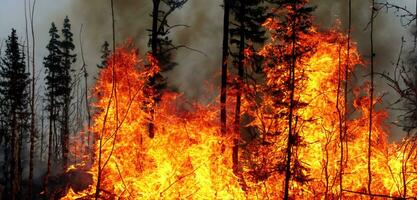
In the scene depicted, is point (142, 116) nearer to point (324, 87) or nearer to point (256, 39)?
point (256, 39)

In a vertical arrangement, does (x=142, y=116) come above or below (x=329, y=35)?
below

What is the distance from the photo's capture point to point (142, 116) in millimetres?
23656

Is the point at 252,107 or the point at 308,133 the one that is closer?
the point at 308,133

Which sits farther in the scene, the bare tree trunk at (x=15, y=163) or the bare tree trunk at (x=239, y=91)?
the bare tree trunk at (x=239, y=91)

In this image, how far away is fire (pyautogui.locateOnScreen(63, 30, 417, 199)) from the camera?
1712cm

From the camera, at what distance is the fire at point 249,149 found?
1712 cm

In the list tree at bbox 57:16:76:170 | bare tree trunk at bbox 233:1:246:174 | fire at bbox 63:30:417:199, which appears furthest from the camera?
tree at bbox 57:16:76:170

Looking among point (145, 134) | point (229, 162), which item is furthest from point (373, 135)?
point (145, 134)

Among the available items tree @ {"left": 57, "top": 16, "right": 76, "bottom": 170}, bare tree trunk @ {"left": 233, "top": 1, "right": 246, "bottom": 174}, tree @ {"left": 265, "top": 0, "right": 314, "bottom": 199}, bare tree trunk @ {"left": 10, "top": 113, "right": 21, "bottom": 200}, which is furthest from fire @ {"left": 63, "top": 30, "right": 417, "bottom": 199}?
tree @ {"left": 57, "top": 16, "right": 76, "bottom": 170}

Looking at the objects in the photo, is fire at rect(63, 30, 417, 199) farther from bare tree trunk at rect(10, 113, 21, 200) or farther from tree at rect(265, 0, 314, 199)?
bare tree trunk at rect(10, 113, 21, 200)

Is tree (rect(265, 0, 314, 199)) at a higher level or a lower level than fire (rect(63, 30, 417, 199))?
higher

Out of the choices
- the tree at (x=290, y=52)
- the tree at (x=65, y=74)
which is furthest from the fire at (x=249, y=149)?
the tree at (x=65, y=74)

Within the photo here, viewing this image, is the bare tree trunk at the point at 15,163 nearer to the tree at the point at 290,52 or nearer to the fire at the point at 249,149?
the fire at the point at 249,149

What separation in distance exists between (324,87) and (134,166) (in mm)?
10070
